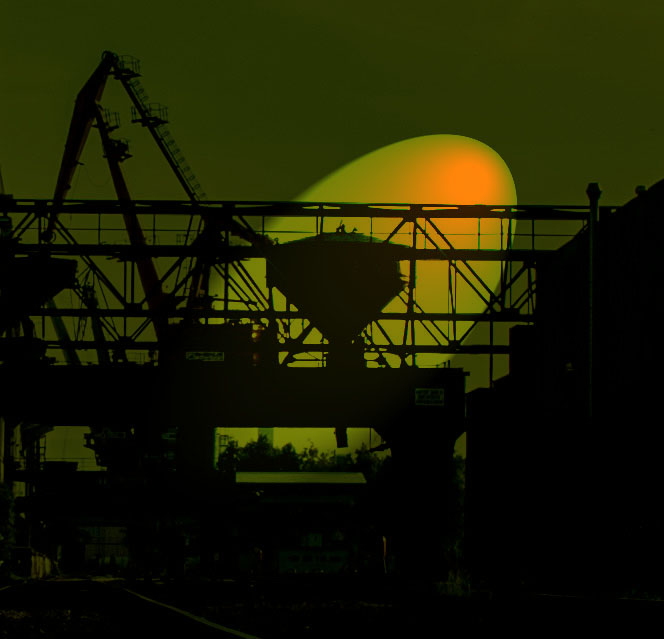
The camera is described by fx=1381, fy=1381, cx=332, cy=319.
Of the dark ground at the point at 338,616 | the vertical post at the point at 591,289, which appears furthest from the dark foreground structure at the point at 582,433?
the dark ground at the point at 338,616

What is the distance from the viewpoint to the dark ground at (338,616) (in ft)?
47.7

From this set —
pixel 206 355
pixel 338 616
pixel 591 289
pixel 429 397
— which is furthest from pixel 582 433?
pixel 206 355

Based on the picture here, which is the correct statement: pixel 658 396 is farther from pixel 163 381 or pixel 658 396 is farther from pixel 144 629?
pixel 163 381

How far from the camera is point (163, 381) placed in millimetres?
40750

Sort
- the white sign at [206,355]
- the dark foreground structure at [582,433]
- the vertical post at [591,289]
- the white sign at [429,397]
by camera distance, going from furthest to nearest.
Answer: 1. the white sign at [206,355]
2. the white sign at [429,397]
3. the vertical post at [591,289]
4. the dark foreground structure at [582,433]

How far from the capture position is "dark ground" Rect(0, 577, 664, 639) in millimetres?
14539

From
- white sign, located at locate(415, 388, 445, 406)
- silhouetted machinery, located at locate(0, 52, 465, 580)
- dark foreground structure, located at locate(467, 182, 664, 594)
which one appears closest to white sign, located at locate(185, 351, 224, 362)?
silhouetted machinery, located at locate(0, 52, 465, 580)

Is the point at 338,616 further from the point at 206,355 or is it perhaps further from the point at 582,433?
the point at 206,355

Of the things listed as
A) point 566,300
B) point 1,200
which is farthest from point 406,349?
point 566,300

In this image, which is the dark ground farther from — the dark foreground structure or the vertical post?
the vertical post

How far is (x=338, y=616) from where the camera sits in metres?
18.2

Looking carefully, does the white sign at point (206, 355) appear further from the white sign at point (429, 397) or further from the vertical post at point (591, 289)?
the vertical post at point (591, 289)

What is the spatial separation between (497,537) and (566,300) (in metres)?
6.07

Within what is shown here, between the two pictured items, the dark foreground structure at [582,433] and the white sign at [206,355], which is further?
the white sign at [206,355]
